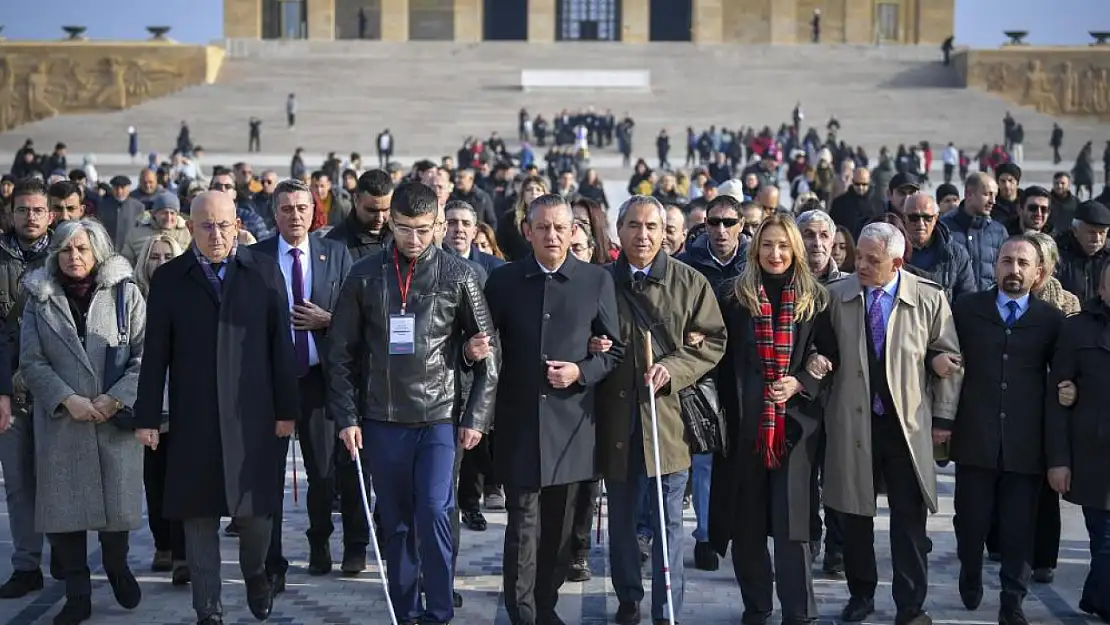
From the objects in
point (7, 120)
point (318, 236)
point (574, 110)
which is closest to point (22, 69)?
point (7, 120)

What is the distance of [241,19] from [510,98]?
53.2 ft

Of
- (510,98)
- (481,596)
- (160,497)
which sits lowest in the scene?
(481,596)

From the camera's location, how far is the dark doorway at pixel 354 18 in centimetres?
5775

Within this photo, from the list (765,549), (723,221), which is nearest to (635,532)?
(765,549)

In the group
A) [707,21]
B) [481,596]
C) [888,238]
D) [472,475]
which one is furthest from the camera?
[707,21]

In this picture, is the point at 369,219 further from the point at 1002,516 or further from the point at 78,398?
the point at 1002,516

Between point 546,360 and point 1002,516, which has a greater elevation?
point 546,360

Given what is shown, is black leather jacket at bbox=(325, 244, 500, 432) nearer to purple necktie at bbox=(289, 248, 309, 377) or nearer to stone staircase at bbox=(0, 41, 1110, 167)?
purple necktie at bbox=(289, 248, 309, 377)

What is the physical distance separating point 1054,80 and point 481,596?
44489 millimetres

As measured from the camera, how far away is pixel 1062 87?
155ft

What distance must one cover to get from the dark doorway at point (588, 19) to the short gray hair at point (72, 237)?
174ft

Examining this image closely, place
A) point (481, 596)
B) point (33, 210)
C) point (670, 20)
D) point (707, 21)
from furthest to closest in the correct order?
point (670, 20)
point (707, 21)
point (33, 210)
point (481, 596)

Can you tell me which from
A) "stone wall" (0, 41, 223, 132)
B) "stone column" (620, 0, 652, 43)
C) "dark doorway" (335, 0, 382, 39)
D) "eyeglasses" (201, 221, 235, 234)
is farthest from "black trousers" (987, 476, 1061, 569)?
"dark doorway" (335, 0, 382, 39)

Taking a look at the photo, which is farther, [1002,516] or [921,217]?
[921,217]
